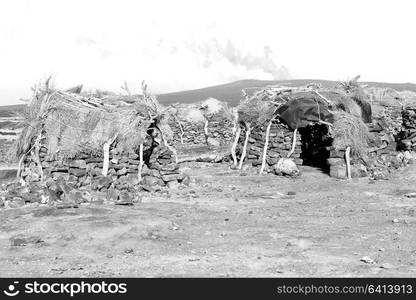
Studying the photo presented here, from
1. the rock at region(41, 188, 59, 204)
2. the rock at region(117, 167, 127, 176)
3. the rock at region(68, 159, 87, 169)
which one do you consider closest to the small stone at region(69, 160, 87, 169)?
the rock at region(68, 159, 87, 169)

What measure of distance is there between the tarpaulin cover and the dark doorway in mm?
523

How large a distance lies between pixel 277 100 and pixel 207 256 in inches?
541

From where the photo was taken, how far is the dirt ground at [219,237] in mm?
7816

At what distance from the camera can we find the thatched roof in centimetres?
1652

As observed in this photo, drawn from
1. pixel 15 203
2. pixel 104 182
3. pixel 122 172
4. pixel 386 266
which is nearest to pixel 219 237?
pixel 386 266

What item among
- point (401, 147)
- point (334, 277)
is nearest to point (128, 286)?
point (334, 277)

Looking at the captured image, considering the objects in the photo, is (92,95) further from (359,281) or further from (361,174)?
(359,281)

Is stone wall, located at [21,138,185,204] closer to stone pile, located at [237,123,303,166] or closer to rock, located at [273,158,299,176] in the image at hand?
rock, located at [273,158,299,176]

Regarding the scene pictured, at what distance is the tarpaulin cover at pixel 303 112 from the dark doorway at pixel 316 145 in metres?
0.52

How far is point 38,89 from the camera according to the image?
17281 mm

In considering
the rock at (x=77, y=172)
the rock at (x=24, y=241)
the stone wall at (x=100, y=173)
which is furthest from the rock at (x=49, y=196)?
the rock at (x=24, y=241)

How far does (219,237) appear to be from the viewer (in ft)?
32.4

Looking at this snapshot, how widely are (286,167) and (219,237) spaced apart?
9722 millimetres

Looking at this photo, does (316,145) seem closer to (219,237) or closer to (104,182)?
(104,182)
